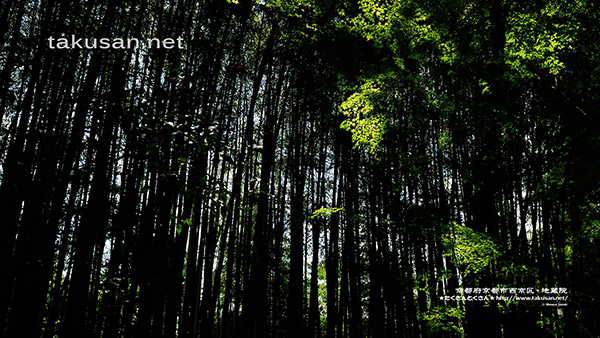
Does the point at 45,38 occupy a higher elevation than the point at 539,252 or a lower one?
higher

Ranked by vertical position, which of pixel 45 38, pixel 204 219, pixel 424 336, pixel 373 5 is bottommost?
pixel 424 336

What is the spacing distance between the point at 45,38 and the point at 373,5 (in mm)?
2851

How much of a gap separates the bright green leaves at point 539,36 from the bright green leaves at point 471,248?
1640 millimetres

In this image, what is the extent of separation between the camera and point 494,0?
10.9ft

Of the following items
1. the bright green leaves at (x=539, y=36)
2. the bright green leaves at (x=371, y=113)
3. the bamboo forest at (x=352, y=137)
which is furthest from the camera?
the bright green leaves at (x=371, y=113)

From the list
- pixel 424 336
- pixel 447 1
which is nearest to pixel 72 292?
pixel 447 1

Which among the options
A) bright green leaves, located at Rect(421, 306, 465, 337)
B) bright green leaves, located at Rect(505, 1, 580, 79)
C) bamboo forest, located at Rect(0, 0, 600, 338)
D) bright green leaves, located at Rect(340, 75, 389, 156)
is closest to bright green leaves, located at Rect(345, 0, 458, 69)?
bamboo forest, located at Rect(0, 0, 600, 338)

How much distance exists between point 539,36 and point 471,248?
2112mm

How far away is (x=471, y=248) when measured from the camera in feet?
10.7

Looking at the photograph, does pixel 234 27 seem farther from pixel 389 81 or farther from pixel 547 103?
pixel 547 103

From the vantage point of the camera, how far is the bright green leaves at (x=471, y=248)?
3.23 metres

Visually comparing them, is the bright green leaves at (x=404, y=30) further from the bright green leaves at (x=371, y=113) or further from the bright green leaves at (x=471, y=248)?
the bright green leaves at (x=471, y=248)

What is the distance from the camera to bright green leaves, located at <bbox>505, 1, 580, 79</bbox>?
3.11m

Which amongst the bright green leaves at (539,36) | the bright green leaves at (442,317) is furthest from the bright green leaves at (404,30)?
the bright green leaves at (442,317)
